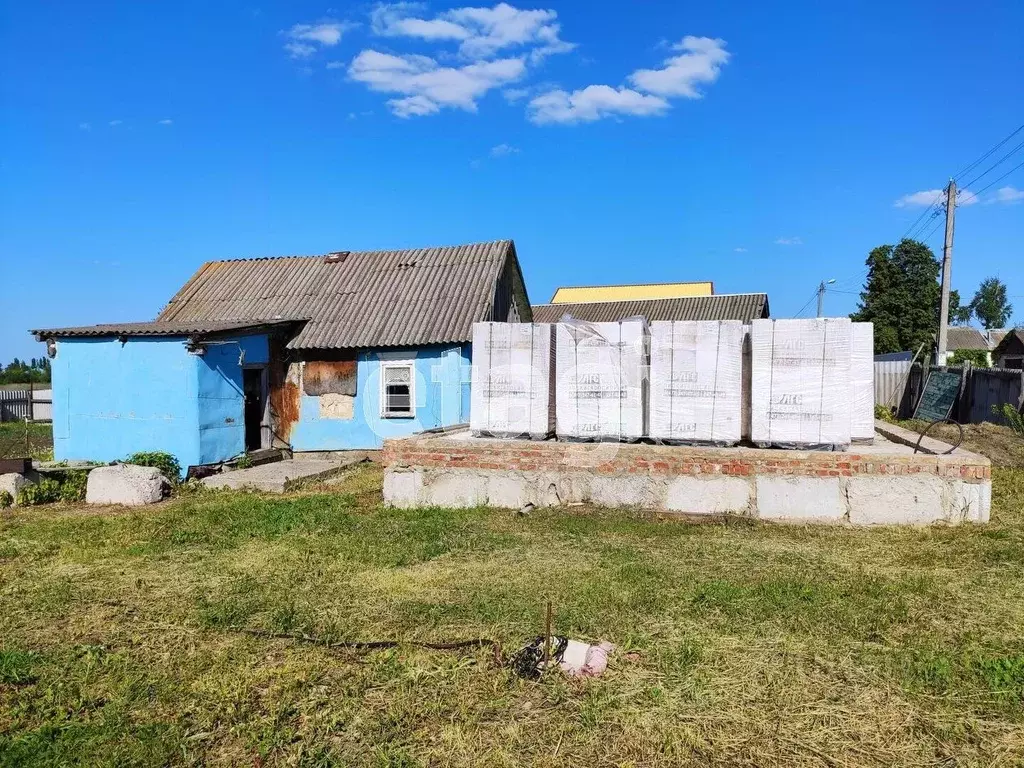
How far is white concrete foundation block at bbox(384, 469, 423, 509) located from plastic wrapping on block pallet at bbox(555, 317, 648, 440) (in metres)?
1.81

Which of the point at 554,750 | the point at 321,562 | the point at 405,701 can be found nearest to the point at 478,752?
the point at 554,750

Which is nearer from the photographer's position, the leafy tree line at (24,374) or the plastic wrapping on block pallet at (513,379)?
the plastic wrapping on block pallet at (513,379)

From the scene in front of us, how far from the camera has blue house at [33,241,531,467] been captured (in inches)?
448

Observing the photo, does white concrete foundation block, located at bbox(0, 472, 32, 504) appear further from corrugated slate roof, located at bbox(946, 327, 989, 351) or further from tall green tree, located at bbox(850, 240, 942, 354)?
corrugated slate roof, located at bbox(946, 327, 989, 351)

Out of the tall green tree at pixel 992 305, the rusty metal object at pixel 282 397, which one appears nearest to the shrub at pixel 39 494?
the rusty metal object at pixel 282 397

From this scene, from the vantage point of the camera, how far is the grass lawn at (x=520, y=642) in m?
3.04

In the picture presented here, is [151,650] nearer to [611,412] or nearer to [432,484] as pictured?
[432,484]

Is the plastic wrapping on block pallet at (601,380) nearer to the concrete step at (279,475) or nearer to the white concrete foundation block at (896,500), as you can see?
the white concrete foundation block at (896,500)

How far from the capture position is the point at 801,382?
6832 millimetres

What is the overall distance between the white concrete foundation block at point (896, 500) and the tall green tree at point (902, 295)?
3775 centimetres

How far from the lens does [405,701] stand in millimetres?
3387

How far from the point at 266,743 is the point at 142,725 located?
685 mm

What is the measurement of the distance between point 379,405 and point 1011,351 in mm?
34528

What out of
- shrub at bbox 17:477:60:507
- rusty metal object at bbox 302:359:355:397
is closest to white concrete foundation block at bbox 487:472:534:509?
rusty metal object at bbox 302:359:355:397
